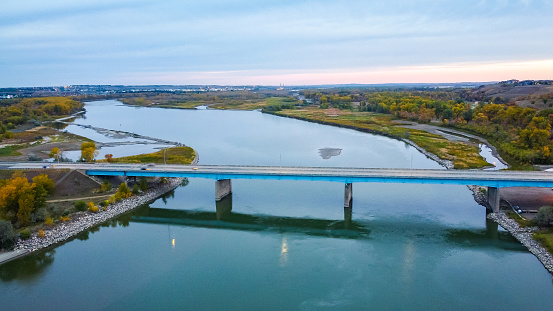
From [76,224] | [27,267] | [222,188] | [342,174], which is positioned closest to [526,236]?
[342,174]

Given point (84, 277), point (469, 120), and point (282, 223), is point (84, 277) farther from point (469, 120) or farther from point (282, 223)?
point (469, 120)

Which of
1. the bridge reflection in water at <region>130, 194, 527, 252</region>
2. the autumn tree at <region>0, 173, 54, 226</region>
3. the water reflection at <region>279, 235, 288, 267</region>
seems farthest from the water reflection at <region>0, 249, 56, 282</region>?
the water reflection at <region>279, 235, 288, 267</region>

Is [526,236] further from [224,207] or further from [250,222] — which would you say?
[224,207]

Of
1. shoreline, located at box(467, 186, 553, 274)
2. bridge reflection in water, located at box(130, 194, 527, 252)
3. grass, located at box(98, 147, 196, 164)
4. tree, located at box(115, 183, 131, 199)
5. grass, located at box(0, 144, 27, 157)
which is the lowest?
bridge reflection in water, located at box(130, 194, 527, 252)

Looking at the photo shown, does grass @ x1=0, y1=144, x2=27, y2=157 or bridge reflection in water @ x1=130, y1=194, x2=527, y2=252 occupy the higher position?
grass @ x1=0, y1=144, x2=27, y2=157

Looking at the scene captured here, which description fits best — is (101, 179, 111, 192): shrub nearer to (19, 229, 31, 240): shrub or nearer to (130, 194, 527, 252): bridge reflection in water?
(130, 194, 527, 252): bridge reflection in water

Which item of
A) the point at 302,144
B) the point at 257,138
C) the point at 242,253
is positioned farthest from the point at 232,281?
the point at 257,138
